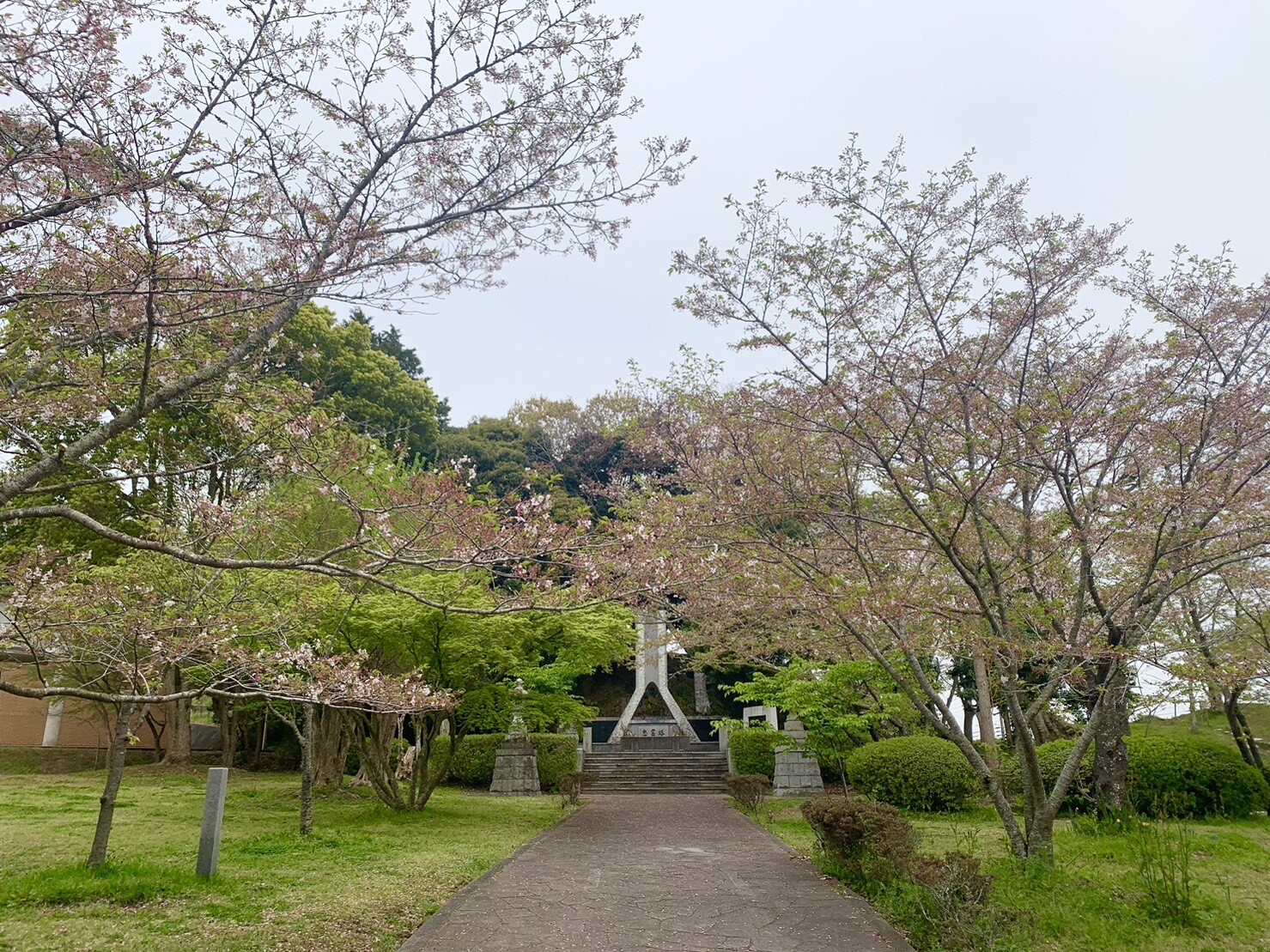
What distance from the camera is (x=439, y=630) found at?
11242mm

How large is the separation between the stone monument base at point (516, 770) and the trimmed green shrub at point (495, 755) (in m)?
0.29

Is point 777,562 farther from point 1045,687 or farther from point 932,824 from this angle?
point 932,824

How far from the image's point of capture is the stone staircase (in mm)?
17469

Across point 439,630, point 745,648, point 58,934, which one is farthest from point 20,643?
point 745,648

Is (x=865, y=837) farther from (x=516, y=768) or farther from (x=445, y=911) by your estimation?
(x=516, y=768)

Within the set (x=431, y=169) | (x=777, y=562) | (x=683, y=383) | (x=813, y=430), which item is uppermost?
(x=683, y=383)

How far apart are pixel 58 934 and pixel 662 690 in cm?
A: 1924

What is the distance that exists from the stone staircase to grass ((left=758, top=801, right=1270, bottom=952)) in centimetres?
915

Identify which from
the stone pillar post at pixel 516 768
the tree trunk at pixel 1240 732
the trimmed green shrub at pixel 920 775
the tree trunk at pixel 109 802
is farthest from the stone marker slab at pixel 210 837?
the tree trunk at pixel 1240 732

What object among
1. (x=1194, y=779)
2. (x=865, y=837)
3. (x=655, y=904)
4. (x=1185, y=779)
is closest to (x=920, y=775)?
(x=1185, y=779)

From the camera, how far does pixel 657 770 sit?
725 inches

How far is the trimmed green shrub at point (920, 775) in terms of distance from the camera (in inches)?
454

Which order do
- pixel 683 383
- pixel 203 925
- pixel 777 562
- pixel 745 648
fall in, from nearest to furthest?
pixel 203 925, pixel 777 562, pixel 745 648, pixel 683 383

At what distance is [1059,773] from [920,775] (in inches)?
77.2
